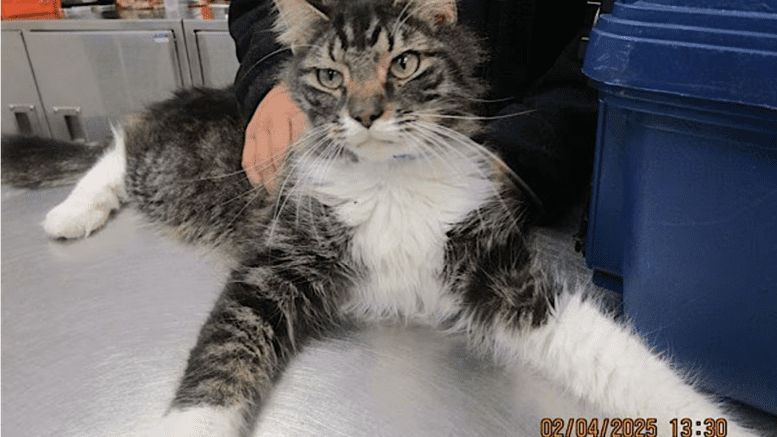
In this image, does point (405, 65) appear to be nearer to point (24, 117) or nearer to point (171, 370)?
point (171, 370)

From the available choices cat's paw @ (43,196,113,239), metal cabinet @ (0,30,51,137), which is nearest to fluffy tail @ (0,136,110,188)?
cat's paw @ (43,196,113,239)

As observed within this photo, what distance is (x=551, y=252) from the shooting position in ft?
3.77

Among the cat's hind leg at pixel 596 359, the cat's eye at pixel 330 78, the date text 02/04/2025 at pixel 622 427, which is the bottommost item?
the date text 02/04/2025 at pixel 622 427

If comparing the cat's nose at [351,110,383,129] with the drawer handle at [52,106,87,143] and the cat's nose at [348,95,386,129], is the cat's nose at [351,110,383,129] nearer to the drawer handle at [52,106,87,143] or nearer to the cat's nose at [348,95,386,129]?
the cat's nose at [348,95,386,129]

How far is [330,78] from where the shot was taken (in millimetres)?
956

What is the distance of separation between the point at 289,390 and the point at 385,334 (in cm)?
20

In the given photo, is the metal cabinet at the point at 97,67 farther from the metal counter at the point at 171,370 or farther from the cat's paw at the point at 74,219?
the metal counter at the point at 171,370

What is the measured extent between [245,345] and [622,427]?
0.57 metres

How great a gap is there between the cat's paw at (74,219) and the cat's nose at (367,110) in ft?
2.56

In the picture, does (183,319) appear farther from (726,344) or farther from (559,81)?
(559,81)

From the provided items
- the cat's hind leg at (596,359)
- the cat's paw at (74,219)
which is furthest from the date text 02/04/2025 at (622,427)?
the cat's paw at (74,219)

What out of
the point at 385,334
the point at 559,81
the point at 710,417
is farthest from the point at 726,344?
the point at 559,81

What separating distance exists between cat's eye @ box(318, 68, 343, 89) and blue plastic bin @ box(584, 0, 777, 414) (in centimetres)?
43

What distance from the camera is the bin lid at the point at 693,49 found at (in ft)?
1.74
